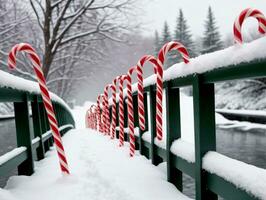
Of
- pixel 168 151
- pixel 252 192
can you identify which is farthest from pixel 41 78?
pixel 252 192

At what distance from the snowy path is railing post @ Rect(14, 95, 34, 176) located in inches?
5.7

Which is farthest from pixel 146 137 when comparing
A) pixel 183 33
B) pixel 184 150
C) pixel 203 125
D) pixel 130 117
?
pixel 183 33

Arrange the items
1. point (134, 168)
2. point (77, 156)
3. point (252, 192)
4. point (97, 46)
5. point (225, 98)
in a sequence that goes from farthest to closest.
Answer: point (97, 46) < point (225, 98) < point (77, 156) < point (134, 168) < point (252, 192)

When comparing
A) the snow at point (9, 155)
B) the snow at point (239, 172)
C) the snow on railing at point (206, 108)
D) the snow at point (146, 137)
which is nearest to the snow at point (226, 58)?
the snow on railing at point (206, 108)

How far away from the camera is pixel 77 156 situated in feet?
17.4

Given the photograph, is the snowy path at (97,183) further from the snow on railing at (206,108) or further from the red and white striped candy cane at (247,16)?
→ the red and white striped candy cane at (247,16)

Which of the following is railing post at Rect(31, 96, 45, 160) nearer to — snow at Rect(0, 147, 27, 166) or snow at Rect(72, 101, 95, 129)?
snow at Rect(0, 147, 27, 166)

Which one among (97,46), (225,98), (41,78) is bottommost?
(225,98)

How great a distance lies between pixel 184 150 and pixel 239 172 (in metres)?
1.01

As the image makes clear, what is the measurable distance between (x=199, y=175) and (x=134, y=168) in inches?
65.9

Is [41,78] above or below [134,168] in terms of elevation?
above

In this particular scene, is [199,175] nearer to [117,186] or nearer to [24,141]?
[117,186]

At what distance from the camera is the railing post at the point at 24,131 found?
407 cm

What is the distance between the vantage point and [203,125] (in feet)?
8.66
